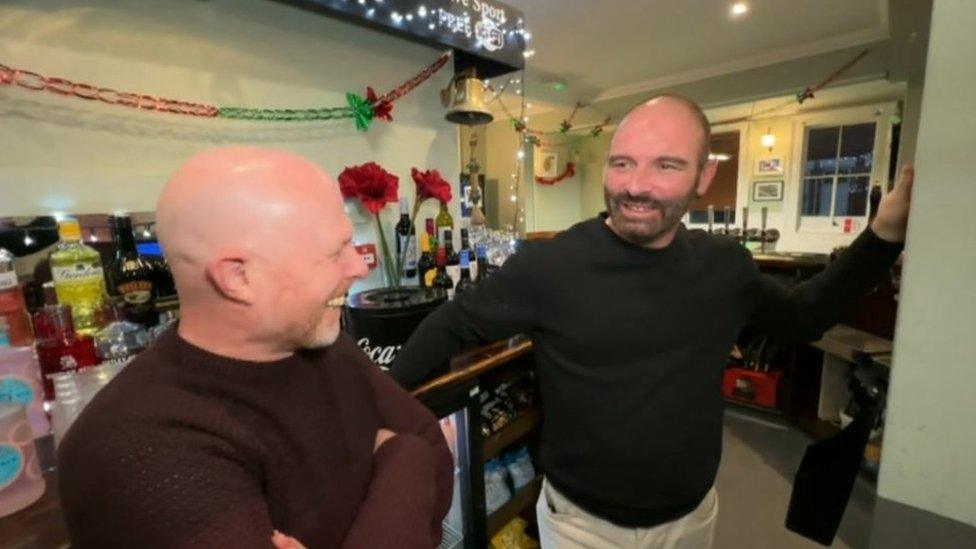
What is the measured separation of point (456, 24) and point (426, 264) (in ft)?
2.79

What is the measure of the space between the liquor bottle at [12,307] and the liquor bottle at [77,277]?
0.07m

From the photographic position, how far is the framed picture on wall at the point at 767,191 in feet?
18.6

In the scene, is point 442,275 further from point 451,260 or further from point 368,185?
point 368,185

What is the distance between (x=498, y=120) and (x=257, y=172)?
5712 millimetres

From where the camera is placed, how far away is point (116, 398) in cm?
38

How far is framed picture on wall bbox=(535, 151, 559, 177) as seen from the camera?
21.1 feet

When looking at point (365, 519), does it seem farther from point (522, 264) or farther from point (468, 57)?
point (468, 57)

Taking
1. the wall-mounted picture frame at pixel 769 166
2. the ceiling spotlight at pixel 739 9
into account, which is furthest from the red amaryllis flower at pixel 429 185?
the wall-mounted picture frame at pixel 769 166

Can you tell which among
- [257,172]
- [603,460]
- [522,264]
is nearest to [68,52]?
[257,172]

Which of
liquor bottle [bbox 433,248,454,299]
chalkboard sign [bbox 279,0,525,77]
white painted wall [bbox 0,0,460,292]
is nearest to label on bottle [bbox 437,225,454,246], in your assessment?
liquor bottle [bbox 433,248,454,299]

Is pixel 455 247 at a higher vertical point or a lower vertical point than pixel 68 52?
lower

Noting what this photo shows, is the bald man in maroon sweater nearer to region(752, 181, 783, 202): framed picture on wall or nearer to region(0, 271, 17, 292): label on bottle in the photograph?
region(0, 271, 17, 292): label on bottle

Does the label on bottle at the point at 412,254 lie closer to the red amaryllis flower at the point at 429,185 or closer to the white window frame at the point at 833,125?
the red amaryllis flower at the point at 429,185

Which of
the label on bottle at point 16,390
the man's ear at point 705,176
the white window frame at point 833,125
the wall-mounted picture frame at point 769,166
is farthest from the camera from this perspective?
the wall-mounted picture frame at point 769,166
